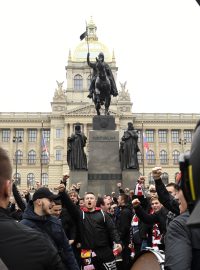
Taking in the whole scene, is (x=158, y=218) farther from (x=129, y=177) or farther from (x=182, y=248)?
(x=129, y=177)

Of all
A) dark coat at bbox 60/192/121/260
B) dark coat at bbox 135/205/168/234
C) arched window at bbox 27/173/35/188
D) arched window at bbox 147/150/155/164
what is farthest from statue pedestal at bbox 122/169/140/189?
arched window at bbox 147/150/155/164

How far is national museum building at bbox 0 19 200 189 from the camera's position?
73.4 meters

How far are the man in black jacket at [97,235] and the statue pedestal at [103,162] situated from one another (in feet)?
31.5

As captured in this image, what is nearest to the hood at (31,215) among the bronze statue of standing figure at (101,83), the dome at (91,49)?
the bronze statue of standing figure at (101,83)

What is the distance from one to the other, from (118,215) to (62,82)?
69.7 m

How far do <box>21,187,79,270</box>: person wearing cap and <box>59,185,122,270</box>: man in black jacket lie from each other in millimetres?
1331

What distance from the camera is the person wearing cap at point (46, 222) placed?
14.3 ft

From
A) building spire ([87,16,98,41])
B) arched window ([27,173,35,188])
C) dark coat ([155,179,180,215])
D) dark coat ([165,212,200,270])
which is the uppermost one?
building spire ([87,16,98,41])

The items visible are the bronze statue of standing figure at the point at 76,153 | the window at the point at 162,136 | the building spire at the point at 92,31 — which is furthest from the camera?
the building spire at the point at 92,31

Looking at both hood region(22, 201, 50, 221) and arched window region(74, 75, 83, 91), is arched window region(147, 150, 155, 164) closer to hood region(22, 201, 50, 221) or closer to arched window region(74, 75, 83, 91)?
arched window region(74, 75, 83, 91)

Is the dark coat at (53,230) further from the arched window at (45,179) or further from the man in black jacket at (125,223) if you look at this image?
the arched window at (45,179)

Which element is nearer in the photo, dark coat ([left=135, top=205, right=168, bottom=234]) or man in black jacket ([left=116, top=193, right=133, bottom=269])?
dark coat ([left=135, top=205, right=168, bottom=234])

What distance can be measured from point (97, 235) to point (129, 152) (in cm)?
1029

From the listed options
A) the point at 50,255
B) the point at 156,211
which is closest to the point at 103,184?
the point at 156,211
